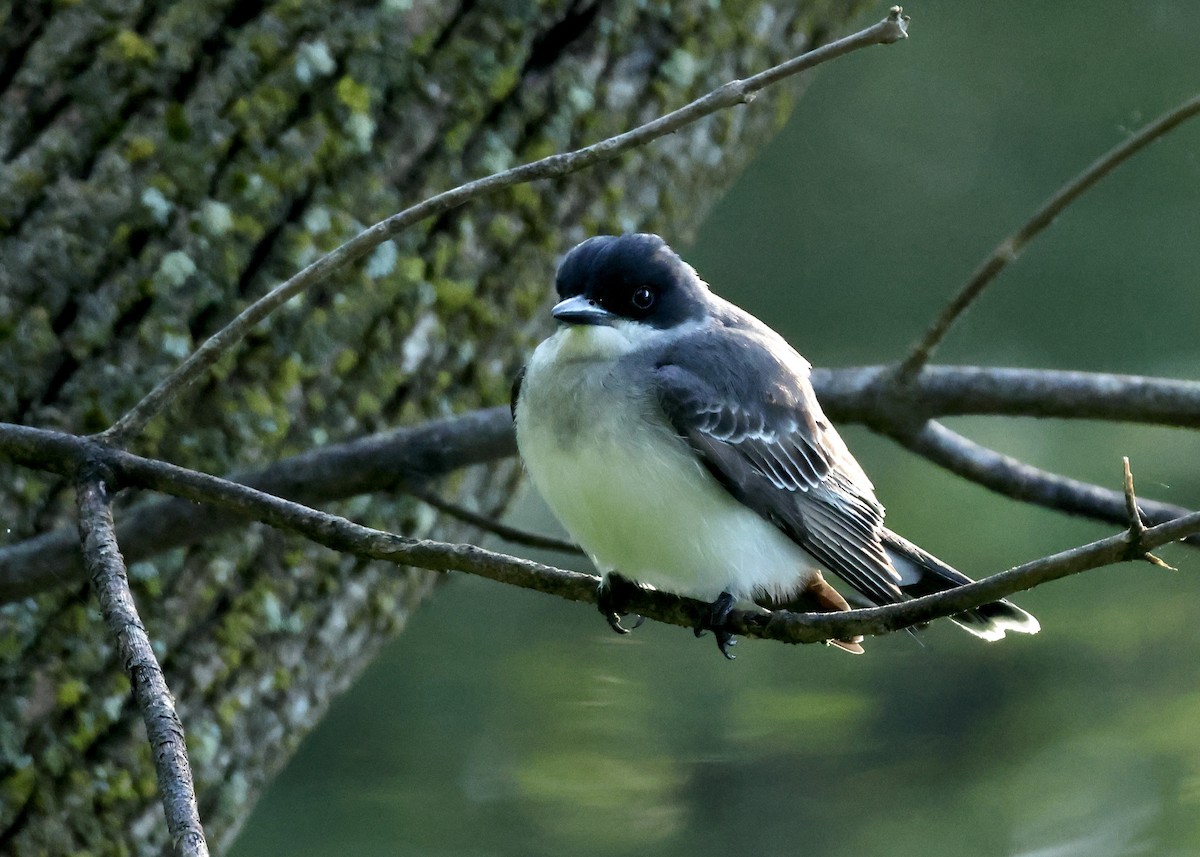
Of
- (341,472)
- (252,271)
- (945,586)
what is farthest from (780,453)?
(252,271)

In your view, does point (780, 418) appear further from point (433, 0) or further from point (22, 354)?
point (22, 354)

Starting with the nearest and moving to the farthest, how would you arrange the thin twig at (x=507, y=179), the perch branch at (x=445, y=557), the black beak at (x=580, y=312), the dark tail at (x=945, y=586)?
the perch branch at (x=445, y=557) < the thin twig at (x=507, y=179) < the black beak at (x=580, y=312) < the dark tail at (x=945, y=586)

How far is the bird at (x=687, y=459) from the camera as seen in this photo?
246cm

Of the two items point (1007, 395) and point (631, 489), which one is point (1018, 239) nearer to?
point (1007, 395)

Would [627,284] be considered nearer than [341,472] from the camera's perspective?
No

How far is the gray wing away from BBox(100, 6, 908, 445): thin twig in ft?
2.72

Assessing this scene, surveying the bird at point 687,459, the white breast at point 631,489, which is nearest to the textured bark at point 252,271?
the bird at point 687,459

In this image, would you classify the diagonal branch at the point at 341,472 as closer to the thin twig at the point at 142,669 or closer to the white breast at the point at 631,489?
the white breast at the point at 631,489

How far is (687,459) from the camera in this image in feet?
8.29

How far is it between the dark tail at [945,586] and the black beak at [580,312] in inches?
25.6

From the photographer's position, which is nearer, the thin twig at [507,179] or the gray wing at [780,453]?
the thin twig at [507,179]

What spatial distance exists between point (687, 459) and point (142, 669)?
1.16 metres

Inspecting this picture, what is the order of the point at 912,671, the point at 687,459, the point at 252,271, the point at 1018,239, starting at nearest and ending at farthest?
the point at 1018,239 < the point at 687,459 < the point at 252,271 < the point at 912,671

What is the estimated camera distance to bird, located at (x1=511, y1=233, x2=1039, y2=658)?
2463 mm
